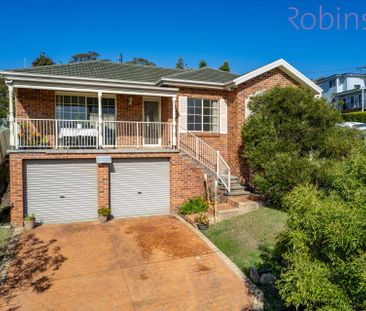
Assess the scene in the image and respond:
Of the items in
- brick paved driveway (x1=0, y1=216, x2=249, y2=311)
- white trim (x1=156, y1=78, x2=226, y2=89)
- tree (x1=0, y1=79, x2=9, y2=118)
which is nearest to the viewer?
brick paved driveway (x1=0, y1=216, x2=249, y2=311)

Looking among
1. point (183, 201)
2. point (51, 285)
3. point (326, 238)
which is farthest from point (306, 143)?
point (51, 285)

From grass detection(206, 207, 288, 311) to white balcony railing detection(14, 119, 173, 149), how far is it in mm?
4491

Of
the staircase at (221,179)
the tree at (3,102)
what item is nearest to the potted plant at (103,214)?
the staircase at (221,179)

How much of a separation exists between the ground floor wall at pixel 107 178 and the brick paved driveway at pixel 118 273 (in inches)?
47.8

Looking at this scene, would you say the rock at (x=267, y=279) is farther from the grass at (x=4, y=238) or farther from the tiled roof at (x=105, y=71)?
the tiled roof at (x=105, y=71)

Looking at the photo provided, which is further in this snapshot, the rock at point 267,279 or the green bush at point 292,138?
the green bush at point 292,138

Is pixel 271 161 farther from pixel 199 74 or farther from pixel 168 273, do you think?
pixel 199 74

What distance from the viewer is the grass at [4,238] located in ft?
25.6

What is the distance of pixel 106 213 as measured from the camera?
33.5ft

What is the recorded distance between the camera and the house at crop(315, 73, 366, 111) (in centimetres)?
3725

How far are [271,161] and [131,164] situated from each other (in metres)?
5.34

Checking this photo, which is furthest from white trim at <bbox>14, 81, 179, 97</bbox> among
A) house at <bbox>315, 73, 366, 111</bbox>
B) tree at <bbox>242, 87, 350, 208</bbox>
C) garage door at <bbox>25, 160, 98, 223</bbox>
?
house at <bbox>315, 73, 366, 111</bbox>

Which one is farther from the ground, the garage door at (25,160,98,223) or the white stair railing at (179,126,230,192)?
the white stair railing at (179,126,230,192)

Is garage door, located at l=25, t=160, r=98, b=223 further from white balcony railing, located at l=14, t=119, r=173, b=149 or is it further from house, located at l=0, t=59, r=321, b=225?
white balcony railing, located at l=14, t=119, r=173, b=149
